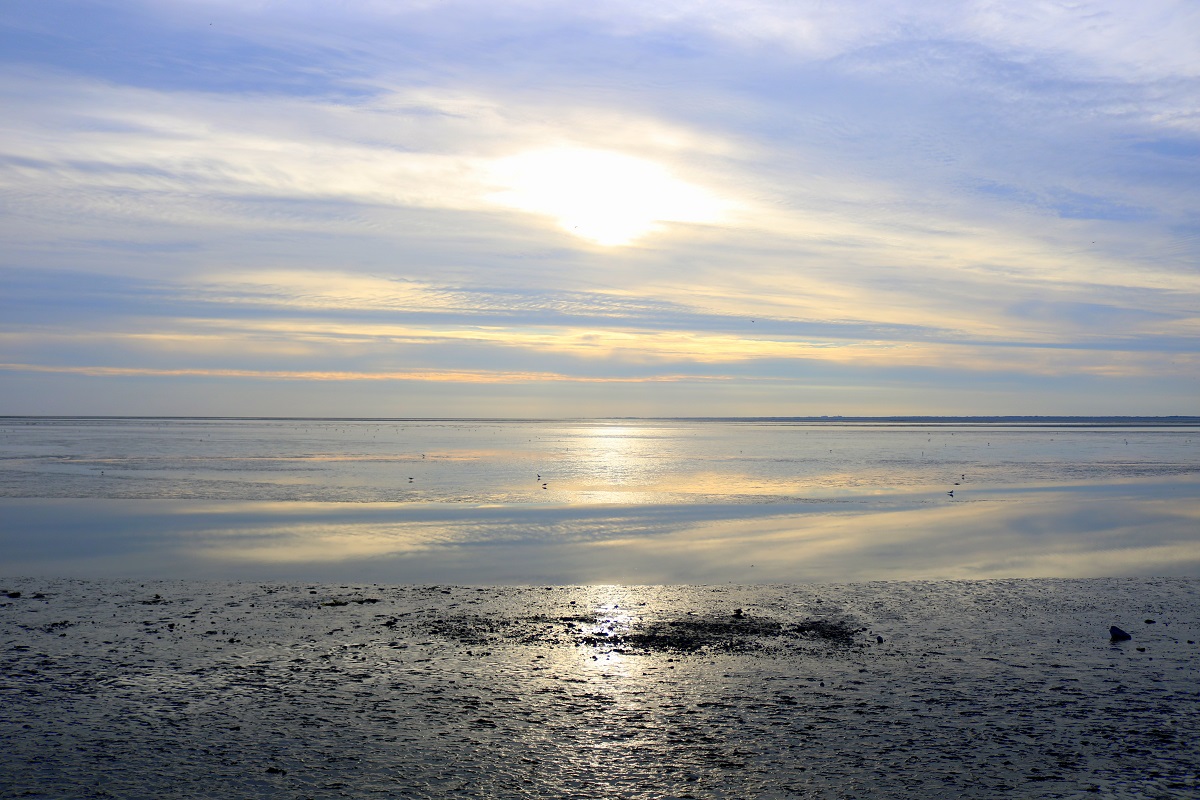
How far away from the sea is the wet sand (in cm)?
4

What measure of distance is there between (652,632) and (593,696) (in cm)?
293

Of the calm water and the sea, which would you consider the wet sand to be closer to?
the sea

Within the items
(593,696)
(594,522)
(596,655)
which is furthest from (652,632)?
(594,522)

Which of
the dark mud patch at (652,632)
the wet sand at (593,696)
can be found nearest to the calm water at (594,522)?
the wet sand at (593,696)

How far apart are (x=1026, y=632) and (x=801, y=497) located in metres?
19.3

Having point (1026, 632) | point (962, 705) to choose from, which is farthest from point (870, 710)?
point (1026, 632)

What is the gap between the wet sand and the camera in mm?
7891

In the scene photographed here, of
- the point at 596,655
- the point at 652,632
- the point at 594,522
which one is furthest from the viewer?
the point at 594,522

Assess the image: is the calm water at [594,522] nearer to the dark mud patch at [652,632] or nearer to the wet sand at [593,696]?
the wet sand at [593,696]

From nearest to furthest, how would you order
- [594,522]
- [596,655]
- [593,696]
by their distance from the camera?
[593,696] < [596,655] < [594,522]

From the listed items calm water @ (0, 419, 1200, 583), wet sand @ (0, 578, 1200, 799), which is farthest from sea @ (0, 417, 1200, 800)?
calm water @ (0, 419, 1200, 583)

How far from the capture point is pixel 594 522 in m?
25.4

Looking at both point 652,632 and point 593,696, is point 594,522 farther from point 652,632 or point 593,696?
point 593,696

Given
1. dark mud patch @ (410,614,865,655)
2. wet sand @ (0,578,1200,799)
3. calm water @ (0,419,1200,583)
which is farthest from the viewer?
calm water @ (0,419,1200,583)
